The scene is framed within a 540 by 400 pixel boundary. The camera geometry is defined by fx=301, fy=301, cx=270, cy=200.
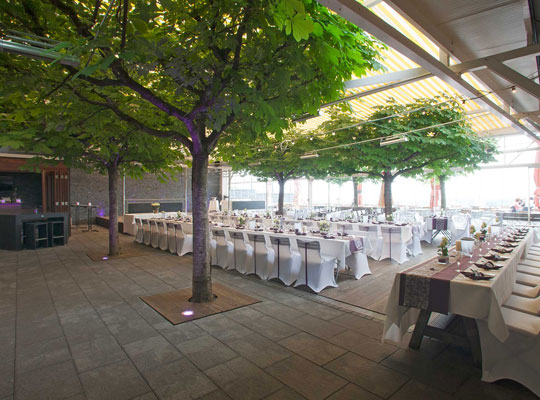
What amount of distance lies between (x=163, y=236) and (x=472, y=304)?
8059 millimetres

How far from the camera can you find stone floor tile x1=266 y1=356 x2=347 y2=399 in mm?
2394

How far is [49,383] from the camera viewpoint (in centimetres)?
250

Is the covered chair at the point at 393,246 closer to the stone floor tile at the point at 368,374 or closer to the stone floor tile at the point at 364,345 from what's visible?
the stone floor tile at the point at 364,345

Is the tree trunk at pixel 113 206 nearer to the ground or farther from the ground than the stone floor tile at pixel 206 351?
farther from the ground

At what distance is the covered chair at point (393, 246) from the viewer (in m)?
7.17

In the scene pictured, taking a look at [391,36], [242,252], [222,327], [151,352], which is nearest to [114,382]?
[151,352]

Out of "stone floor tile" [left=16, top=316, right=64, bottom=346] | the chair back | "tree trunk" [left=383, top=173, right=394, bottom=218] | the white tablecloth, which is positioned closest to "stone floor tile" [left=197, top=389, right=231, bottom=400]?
the white tablecloth

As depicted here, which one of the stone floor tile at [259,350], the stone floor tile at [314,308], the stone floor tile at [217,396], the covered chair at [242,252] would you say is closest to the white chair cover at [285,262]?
the covered chair at [242,252]

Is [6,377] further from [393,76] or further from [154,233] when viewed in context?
[154,233]

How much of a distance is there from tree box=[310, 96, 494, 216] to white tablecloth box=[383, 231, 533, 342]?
186 inches

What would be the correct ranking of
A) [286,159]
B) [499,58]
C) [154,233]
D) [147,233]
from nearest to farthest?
[499,58], [154,233], [147,233], [286,159]

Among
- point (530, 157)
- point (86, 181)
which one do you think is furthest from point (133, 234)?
point (530, 157)

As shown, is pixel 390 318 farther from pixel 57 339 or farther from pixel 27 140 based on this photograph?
pixel 27 140

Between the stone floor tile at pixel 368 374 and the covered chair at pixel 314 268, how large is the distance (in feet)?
7.03
